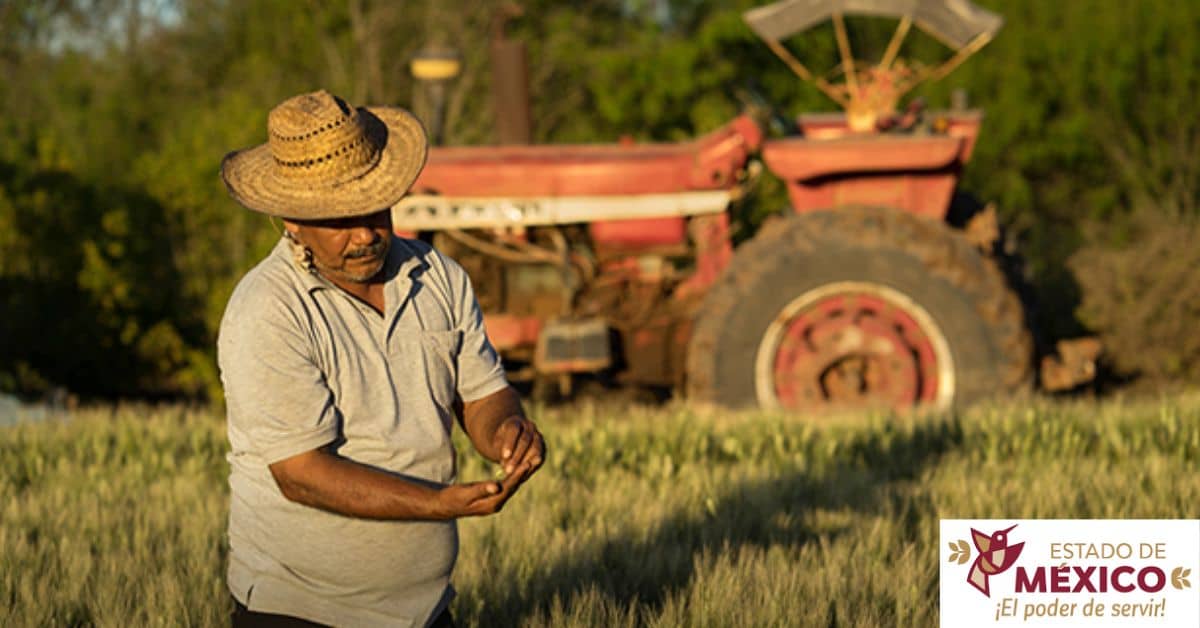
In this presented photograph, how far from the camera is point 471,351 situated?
3.67 metres

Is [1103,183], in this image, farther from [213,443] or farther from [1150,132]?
[213,443]

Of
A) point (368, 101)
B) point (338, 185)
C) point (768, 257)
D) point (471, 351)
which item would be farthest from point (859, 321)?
point (368, 101)

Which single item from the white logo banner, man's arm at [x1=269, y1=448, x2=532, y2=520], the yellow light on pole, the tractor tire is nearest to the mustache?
man's arm at [x1=269, y1=448, x2=532, y2=520]

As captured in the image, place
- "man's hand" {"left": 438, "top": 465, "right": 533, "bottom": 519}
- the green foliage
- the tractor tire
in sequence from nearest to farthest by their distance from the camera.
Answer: "man's hand" {"left": 438, "top": 465, "right": 533, "bottom": 519}, the tractor tire, the green foliage

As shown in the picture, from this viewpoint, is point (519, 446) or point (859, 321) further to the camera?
point (859, 321)

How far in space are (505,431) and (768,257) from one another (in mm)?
4781

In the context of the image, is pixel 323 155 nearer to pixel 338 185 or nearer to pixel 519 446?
pixel 338 185

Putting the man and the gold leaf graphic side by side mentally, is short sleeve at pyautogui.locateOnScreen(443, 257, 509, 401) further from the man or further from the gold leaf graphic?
the gold leaf graphic

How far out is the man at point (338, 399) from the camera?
332 cm

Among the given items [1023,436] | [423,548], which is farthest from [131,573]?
[1023,436]

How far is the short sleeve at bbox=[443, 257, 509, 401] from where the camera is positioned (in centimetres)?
367

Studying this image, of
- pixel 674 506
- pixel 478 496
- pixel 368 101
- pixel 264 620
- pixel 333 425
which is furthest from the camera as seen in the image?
pixel 368 101

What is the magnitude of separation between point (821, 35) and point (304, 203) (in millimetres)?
15452

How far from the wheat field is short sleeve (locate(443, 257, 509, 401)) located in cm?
92
